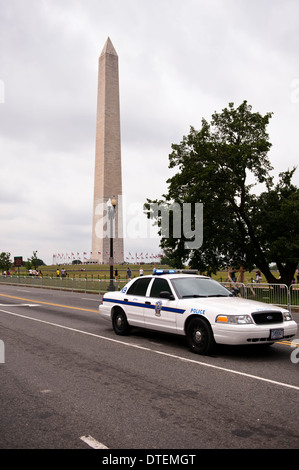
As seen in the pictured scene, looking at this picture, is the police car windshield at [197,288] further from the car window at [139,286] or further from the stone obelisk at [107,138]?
the stone obelisk at [107,138]

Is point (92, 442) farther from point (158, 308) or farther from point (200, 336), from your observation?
point (158, 308)

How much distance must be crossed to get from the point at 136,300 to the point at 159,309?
0.95m

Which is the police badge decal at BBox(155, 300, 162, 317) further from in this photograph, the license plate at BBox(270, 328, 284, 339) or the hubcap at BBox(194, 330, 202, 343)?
the license plate at BBox(270, 328, 284, 339)

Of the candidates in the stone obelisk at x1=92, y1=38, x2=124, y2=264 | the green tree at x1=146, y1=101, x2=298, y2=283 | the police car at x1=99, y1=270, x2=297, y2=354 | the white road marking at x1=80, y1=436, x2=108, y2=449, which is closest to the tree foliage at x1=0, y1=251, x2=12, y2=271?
the stone obelisk at x1=92, y1=38, x2=124, y2=264

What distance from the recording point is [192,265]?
86.8ft

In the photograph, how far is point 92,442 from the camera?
4059 millimetres

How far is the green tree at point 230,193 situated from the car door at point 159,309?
15.2 meters

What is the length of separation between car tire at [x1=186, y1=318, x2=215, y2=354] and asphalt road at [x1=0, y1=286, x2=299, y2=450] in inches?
6.6

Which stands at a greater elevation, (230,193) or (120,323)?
(230,193)

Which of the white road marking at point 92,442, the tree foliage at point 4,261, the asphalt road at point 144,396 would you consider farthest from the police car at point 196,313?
the tree foliage at point 4,261

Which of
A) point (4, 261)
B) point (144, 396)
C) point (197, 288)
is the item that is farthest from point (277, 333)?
point (4, 261)

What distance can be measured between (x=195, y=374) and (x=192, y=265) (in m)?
19.9
